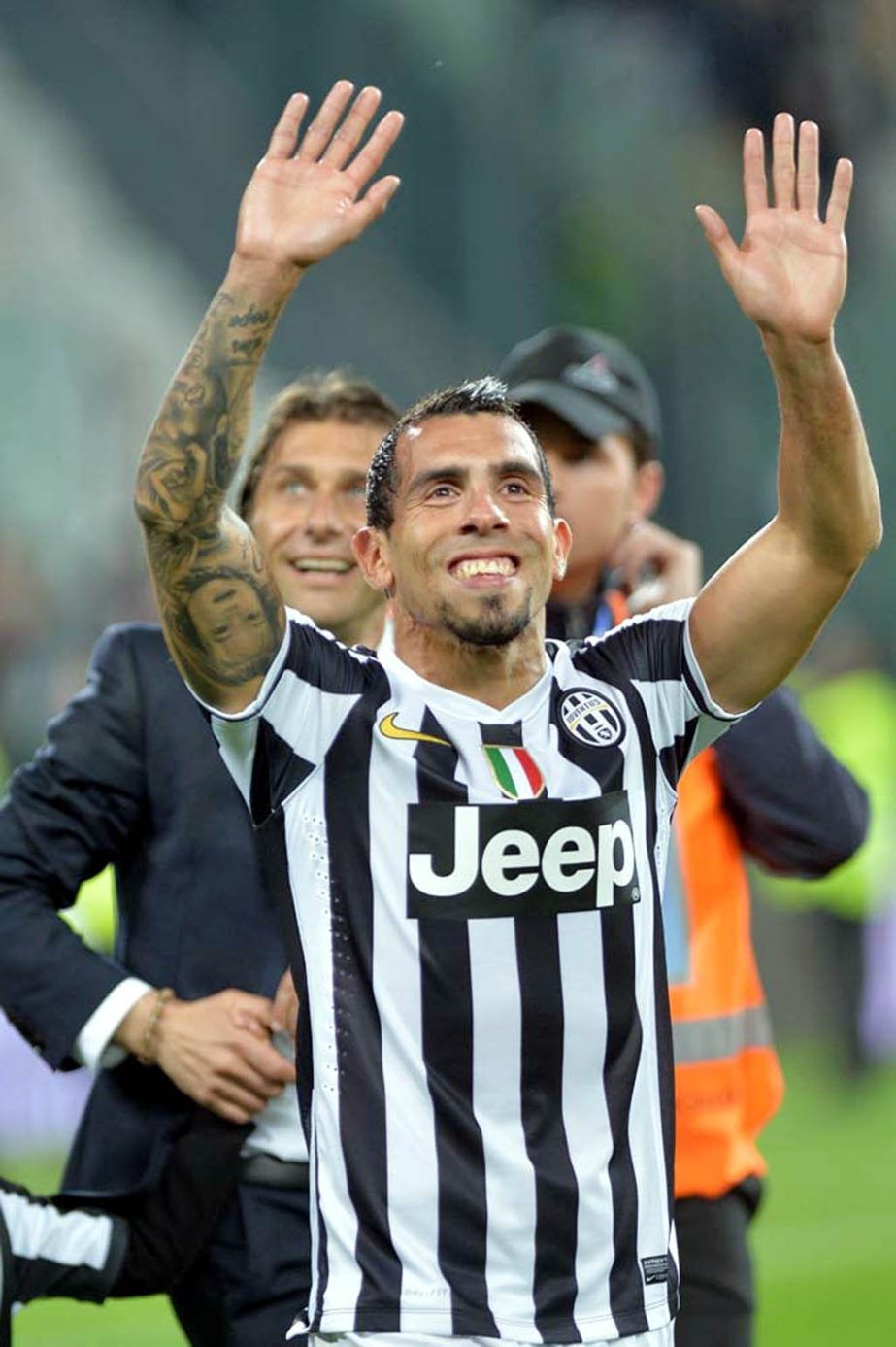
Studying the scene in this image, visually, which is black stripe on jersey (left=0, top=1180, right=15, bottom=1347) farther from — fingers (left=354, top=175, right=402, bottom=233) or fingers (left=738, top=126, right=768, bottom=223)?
fingers (left=738, top=126, right=768, bottom=223)

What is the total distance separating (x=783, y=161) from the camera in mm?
2855

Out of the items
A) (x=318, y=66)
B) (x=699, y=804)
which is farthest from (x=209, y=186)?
(x=699, y=804)

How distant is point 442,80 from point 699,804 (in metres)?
8.52

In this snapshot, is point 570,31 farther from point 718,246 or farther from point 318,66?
point 718,246

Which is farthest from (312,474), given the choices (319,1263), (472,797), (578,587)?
(319,1263)

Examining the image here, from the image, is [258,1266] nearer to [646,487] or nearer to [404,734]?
[404,734]

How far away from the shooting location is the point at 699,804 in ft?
12.5

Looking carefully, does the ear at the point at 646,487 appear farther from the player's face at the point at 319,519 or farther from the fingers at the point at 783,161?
the fingers at the point at 783,161

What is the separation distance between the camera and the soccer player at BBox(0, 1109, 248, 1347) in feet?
10.8

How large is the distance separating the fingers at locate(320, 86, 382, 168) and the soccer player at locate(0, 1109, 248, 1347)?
143 centimetres

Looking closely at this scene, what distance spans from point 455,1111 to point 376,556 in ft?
2.51

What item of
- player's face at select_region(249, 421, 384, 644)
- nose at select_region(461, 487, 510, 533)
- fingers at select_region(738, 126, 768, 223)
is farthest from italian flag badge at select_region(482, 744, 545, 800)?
player's face at select_region(249, 421, 384, 644)

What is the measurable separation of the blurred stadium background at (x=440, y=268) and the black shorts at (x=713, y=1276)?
602 centimetres

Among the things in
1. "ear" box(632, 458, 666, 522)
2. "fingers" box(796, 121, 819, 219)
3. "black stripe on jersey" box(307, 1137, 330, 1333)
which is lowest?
"black stripe on jersey" box(307, 1137, 330, 1333)
